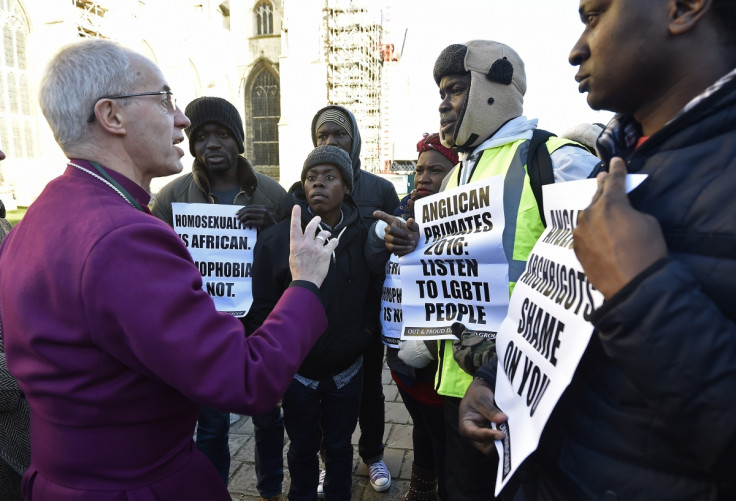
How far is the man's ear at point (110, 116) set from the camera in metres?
1.42

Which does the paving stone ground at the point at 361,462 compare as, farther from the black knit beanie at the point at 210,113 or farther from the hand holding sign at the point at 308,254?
the black knit beanie at the point at 210,113

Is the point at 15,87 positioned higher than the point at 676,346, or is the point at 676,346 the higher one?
the point at 15,87

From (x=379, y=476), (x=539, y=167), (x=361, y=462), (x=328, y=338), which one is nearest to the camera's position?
(x=539, y=167)

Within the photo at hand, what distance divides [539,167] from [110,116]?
162cm

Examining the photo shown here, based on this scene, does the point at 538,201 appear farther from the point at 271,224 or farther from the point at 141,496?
the point at 271,224

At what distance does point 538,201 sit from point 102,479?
182 cm

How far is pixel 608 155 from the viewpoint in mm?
1319

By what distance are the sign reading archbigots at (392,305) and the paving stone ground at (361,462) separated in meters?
1.14

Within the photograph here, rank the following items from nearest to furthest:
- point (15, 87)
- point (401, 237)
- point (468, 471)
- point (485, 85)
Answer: point (468, 471) → point (485, 85) → point (401, 237) → point (15, 87)

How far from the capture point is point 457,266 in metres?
2.16

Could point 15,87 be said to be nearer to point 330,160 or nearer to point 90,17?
point 90,17

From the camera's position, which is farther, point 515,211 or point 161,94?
point 515,211

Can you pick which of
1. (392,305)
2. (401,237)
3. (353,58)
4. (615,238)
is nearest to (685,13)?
(615,238)

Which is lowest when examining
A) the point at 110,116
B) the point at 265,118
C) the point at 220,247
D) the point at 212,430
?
the point at 212,430
